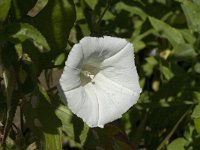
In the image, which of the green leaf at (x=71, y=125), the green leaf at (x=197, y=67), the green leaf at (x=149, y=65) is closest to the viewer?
the green leaf at (x=71, y=125)

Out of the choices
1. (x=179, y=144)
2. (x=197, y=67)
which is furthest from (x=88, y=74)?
(x=197, y=67)

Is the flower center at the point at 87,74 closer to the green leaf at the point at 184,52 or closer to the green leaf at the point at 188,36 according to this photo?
the green leaf at the point at 184,52

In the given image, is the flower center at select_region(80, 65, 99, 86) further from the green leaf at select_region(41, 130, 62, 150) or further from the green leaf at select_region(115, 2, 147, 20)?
the green leaf at select_region(115, 2, 147, 20)

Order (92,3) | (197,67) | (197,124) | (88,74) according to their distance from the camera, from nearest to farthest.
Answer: (88,74) < (197,124) < (92,3) < (197,67)

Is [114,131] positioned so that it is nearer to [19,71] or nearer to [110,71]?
[110,71]

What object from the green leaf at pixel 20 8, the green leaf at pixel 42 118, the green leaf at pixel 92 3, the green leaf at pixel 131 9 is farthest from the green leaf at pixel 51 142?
the green leaf at pixel 131 9

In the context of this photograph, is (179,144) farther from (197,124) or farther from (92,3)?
(92,3)
